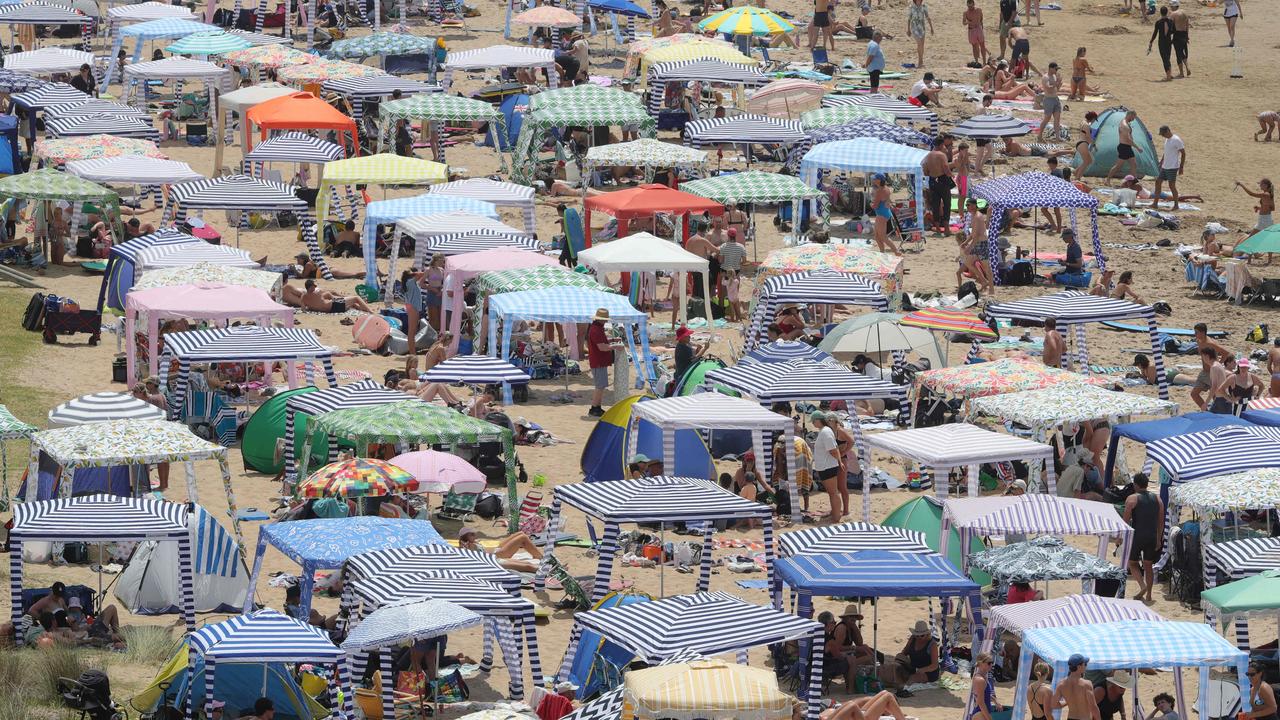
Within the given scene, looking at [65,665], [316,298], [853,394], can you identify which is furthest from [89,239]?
[65,665]

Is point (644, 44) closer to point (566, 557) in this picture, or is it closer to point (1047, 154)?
point (1047, 154)

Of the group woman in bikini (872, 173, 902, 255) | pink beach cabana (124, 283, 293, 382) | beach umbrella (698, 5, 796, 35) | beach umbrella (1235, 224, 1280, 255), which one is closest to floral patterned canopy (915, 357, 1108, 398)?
beach umbrella (1235, 224, 1280, 255)

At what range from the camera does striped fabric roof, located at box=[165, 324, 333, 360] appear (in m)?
26.0

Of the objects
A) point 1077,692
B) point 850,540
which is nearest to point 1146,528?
point 850,540

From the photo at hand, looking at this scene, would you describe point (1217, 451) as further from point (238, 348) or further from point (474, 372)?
point (238, 348)

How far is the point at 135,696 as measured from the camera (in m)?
18.2

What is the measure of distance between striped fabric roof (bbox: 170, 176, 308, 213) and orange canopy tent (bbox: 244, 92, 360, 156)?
5.10 metres

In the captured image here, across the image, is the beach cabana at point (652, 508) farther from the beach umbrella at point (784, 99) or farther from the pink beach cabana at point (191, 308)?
the beach umbrella at point (784, 99)

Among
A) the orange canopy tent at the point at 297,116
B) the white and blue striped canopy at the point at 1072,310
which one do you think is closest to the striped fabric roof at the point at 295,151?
the orange canopy tent at the point at 297,116

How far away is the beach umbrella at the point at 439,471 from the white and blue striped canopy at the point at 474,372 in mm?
2937

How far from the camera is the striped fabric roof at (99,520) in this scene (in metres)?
19.4

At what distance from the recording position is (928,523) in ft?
71.8

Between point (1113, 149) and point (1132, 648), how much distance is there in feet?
83.2

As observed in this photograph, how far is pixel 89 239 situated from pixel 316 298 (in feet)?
17.3
